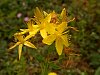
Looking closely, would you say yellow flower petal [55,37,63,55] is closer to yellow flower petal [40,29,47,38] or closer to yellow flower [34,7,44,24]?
yellow flower petal [40,29,47,38]

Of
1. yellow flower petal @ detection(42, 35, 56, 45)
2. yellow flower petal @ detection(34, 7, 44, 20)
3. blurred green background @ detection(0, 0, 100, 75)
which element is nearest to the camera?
yellow flower petal @ detection(42, 35, 56, 45)

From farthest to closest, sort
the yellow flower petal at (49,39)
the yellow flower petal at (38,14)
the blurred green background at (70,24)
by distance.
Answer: the blurred green background at (70,24), the yellow flower petal at (38,14), the yellow flower petal at (49,39)

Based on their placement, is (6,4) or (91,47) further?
(6,4)

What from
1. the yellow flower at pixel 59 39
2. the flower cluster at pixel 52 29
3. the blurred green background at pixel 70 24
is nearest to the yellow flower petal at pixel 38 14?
the flower cluster at pixel 52 29

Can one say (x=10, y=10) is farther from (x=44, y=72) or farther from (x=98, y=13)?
(x=44, y=72)

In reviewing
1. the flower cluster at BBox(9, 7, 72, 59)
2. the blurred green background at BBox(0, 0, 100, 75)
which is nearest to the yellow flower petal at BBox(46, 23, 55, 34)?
the flower cluster at BBox(9, 7, 72, 59)

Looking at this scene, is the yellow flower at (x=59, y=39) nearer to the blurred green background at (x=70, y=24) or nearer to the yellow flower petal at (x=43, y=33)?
the yellow flower petal at (x=43, y=33)

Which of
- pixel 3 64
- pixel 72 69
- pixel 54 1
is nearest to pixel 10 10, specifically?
pixel 54 1
